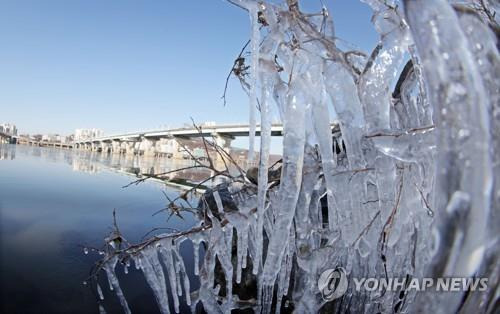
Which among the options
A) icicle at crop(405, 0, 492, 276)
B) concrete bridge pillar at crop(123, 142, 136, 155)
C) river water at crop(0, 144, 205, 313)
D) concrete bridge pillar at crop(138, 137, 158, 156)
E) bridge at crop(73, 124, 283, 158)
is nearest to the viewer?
icicle at crop(405, 0, 492, 276)

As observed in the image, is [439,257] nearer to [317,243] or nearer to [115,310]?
[317,243]

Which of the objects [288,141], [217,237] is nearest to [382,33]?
[288,141]

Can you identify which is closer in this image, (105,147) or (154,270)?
(154,270)

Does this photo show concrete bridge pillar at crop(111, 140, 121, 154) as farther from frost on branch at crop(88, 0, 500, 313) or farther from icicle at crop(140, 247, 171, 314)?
frost on branch at crop(88, 0, 500, 313)

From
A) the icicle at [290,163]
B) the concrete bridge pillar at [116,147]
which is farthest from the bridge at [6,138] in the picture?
the icicle at [290,163]

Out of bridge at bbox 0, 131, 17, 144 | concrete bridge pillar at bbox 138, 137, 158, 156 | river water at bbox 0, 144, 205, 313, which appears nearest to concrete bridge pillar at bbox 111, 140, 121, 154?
concrete bridge pillar at bbox 138, 137, 158, 156

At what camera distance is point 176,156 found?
183 feet

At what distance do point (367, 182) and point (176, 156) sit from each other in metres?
55.4

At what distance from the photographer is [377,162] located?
2.15 metres

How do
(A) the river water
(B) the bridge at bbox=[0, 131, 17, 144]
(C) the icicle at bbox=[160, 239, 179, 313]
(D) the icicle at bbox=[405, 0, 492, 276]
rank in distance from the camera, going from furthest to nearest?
(B) the bridge at bbox=[0, 131, 17, 144] → (A) the river water → (C) the icicle at bbox=[160, 239, 179, 313] → (D) the icicle at bbox=[405, 0, 492, 276]

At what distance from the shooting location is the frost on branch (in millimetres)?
835

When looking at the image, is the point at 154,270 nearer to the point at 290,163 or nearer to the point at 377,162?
the point at 290,163

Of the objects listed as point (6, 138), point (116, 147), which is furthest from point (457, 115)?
point (6, 138)

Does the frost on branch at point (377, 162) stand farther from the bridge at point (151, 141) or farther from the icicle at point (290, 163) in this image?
the bridge at point (151, 141)
